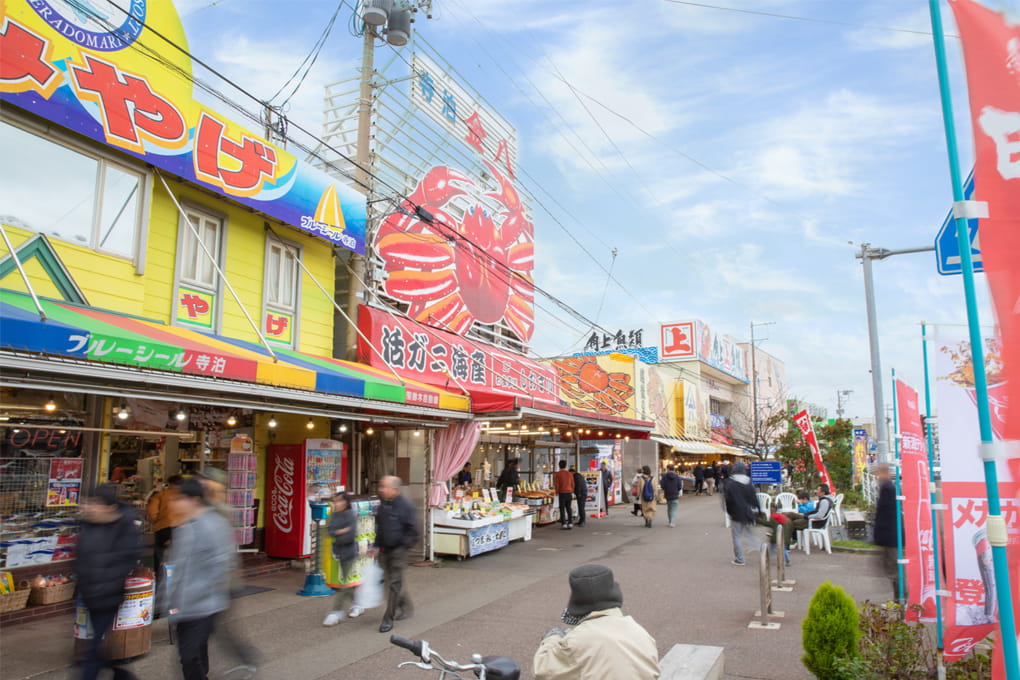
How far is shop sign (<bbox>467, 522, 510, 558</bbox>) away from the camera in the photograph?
12.9 metres

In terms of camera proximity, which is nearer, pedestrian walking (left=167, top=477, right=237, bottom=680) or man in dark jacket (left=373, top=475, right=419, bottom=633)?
pedestrian walking (left=167, top=477, right=237, bottom=680)

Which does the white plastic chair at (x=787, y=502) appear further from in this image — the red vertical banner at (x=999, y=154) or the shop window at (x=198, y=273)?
the red vertical banner at (x=999, y=154)

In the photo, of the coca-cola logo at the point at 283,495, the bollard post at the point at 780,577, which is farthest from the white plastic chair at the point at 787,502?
the coca-cola logo at the point at 283,495

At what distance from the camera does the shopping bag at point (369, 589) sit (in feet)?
27.6

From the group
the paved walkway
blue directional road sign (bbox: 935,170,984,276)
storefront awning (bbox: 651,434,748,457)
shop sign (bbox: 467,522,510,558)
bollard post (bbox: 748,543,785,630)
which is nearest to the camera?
blue directional road sign (bbox: 935,170,984,276)

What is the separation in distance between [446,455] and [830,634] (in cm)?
819

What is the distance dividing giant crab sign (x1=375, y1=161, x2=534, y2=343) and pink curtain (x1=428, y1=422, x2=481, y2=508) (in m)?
2.95

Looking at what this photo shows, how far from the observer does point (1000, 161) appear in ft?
9.32

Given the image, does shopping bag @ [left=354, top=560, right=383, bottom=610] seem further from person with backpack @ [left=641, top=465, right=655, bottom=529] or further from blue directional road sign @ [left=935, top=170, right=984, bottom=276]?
person with backpack @ [left=641, top=465, right=655, bottom=529]

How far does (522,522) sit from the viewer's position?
51.0 ft

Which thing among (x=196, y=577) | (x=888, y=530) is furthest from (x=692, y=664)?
(x=196, y=577)

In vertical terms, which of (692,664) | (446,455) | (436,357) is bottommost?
(692,664)

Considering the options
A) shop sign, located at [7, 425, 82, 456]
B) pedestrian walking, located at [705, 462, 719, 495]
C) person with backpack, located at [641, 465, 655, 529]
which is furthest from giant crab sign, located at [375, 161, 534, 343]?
pedestrian walking, located at [705, 462, 719, 495]

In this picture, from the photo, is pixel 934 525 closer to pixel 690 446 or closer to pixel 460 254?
pixel 460 254
